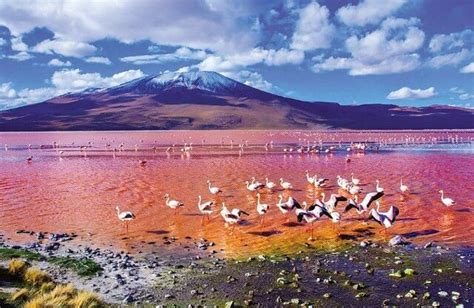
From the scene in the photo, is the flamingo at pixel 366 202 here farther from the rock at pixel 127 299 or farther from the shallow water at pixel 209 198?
the rock at pixel 127 299

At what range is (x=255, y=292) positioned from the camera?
11453 mm

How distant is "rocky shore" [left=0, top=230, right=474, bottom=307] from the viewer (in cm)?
1105

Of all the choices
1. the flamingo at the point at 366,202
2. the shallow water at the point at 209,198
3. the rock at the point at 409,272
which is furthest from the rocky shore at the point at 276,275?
the flamingo at the point at 366,202

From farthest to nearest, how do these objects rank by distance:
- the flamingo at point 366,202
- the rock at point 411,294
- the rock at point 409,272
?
the flamingo at point 366,202
the rock at point 409,272
the rock at point 411,294

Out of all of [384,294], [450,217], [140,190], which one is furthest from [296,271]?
[140,190]

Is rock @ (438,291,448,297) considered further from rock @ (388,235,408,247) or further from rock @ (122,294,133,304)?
rock @ (122,294,133,304)

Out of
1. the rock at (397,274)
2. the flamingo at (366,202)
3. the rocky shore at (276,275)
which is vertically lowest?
the rocky shore at (276,275)

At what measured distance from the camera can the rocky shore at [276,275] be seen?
36.3ft

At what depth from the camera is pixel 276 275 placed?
12.5m

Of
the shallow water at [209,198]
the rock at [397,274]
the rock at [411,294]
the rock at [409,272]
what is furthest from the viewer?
the shallow water at [209,198]

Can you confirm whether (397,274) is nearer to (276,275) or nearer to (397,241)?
(276,275)

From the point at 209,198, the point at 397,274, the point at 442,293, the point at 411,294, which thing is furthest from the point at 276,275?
the point at 209,198

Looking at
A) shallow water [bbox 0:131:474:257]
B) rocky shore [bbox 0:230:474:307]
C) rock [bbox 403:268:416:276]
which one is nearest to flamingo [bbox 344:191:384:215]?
shallow water [bbox 0:131:474:257]

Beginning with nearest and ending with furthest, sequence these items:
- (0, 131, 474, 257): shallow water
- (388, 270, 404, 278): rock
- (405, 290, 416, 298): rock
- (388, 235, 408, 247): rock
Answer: (405, 290, 416, 298): rock
(388, 270, 404, 278): rock
(388, 235, 408, 247): rock
(0, 131, 474, 257): shallow water
